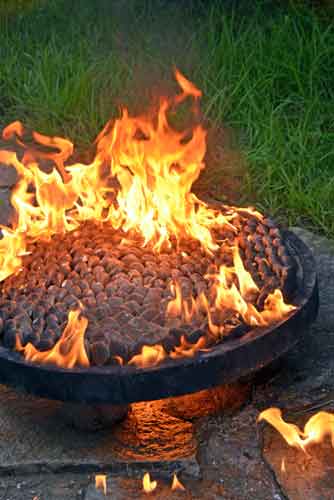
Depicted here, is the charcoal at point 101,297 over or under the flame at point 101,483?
over

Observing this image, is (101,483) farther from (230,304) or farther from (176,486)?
(230,304)

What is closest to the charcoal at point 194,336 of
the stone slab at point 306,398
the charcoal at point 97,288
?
the charcoal at point 97,288

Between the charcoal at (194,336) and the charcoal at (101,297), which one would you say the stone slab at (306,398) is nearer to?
the charcoal at (194,336)

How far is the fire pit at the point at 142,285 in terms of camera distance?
9.05 feet

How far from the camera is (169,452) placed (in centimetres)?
298

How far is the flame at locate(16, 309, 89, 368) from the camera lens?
277cm

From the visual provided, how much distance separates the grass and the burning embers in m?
1.33

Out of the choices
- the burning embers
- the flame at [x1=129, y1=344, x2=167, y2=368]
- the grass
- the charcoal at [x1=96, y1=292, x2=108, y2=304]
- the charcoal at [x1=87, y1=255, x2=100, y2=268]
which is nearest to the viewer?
the flame at [x1=129, y1=344, x2=167, y2=368]

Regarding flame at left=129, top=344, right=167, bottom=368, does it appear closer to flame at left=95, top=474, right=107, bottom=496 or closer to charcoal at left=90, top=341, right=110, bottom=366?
charcoal at left=90, top=341, right=110, bottom=366

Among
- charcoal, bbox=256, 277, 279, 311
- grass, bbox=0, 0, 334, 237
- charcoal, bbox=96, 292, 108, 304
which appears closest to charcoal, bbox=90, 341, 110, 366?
charcoal, bbox=96, 292, 108, 304

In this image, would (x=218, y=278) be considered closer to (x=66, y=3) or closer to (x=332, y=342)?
(x=332, y=342)

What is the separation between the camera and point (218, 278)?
119 inches

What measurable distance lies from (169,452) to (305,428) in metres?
0.48

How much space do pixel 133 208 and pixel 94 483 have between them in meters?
1.03
